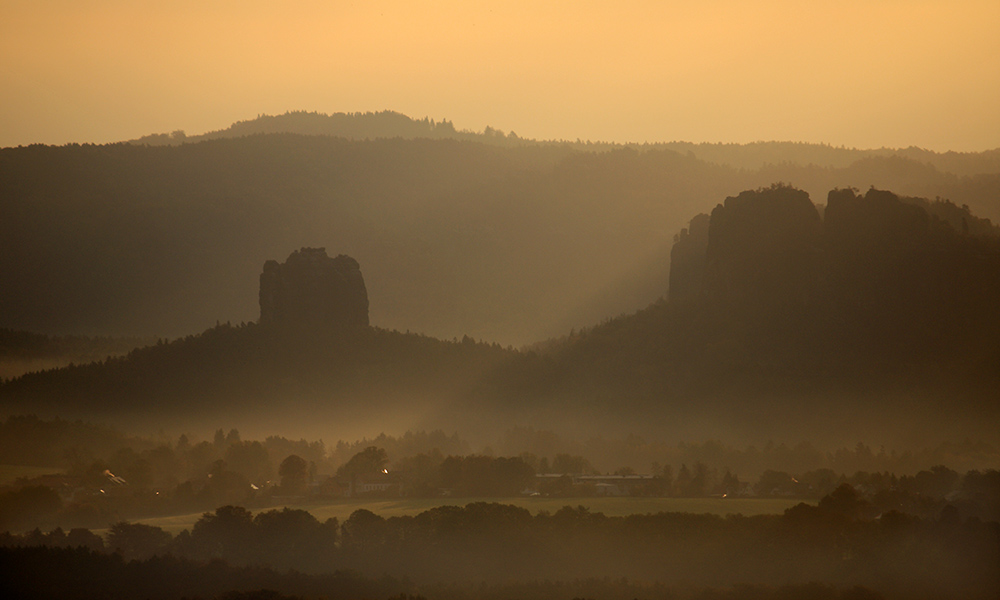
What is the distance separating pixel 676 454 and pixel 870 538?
55.9 meters

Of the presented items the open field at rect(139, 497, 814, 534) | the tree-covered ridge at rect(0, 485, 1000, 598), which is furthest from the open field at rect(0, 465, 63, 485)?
the tree-covered ridge at rect(0, 485, 1000, 598)

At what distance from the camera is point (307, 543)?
365 ft

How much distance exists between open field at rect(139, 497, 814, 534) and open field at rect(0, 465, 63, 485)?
1272 cm

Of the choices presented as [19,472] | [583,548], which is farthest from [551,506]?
[19,472]

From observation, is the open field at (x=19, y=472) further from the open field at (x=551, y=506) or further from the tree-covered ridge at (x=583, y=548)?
the tree-covered ridge at (x=583, y=548)

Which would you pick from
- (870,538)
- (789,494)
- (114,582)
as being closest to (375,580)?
(114,582)

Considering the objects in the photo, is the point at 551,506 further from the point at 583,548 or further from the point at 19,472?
the point at 19,472

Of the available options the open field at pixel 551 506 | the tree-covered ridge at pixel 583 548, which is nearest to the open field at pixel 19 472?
the open field at pixel 551 506

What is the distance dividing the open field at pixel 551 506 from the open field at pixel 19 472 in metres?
12.7

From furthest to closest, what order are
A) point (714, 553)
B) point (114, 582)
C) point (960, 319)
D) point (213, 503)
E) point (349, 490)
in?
point (960, 319) → point (349, 490) → point (213, 503) → point (714, 553) → point (114, 582)

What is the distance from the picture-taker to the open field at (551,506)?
119812 millimetres

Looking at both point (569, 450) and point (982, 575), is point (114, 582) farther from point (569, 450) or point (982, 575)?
point (569, 450)

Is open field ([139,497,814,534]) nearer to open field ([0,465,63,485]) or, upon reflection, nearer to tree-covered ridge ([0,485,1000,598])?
tree-covered ridge ([0,485,1000,598])

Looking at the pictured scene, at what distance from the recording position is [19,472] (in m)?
128
